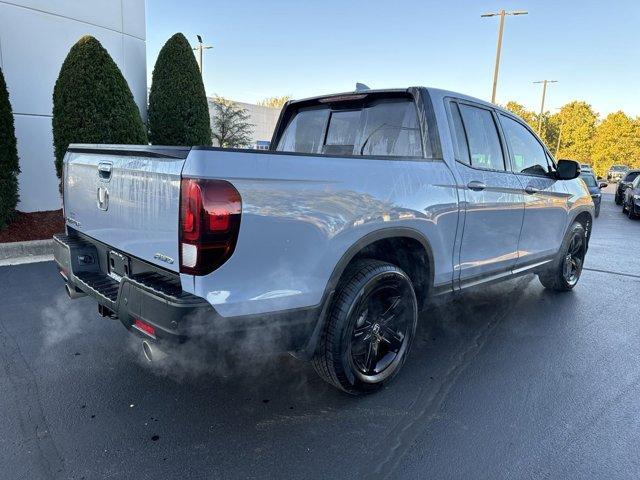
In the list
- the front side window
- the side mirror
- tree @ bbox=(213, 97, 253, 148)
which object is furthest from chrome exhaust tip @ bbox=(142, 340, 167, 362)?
tree @ bbox=(213, 97, 253, 148)

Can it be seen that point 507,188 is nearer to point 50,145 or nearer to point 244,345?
point 244,345

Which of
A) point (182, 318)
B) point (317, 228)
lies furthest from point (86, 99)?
point (182, 318)

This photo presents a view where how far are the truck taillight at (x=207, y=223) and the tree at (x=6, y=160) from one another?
6.20 meters

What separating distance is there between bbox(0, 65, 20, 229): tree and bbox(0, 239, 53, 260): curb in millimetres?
797

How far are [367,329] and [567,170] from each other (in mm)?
2916

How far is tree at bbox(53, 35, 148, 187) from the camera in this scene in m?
7.41

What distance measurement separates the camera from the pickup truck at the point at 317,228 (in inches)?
82.8

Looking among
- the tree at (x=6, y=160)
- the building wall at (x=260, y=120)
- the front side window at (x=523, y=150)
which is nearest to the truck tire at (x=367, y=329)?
the front side window at (x=523, y=150)

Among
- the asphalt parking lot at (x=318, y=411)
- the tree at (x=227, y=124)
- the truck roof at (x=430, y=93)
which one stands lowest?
the asphalt parking lot at (x=318, y=411)

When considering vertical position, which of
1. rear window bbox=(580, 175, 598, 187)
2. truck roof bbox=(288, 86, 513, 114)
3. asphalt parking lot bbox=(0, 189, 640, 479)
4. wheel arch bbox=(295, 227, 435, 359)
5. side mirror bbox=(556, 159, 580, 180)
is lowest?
asphalt parking lot bbox=(0, 189, 640, 479)

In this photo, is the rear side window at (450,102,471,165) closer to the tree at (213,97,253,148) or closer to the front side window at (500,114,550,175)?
the front side window at (500,114,550,175)

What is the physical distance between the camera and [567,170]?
4.47 m

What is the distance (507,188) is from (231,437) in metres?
2.88

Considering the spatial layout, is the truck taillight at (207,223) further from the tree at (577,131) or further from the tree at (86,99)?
the tree at (577,131)
